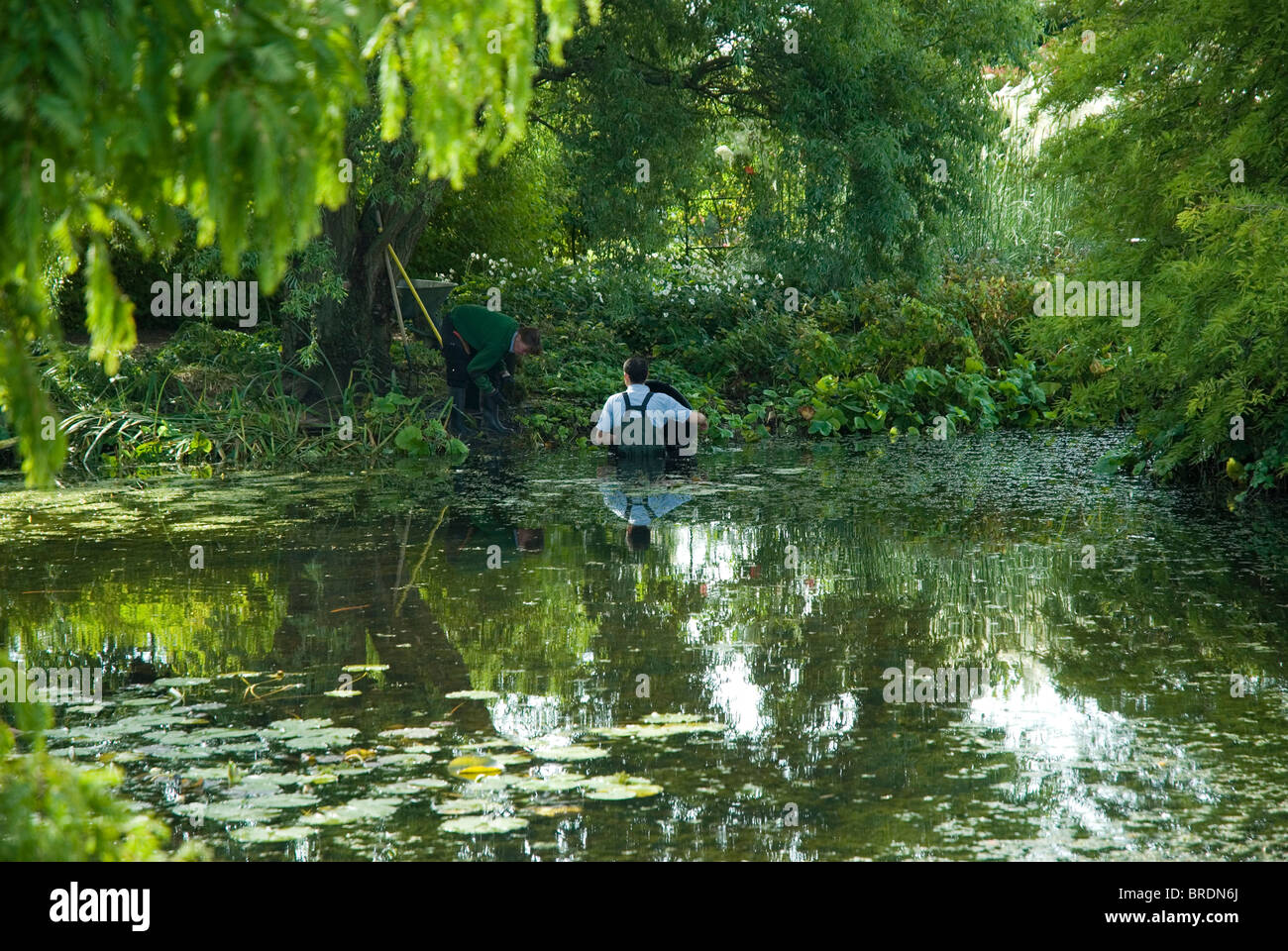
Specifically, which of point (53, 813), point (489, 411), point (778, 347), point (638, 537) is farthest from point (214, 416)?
point (53, 813)

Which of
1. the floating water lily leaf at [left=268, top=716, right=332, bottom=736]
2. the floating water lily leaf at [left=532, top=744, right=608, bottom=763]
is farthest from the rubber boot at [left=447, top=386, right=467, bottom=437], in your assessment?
the floating water lily leaf at [left=532, top=744, right=608, bottom=763]

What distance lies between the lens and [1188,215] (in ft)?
28.8

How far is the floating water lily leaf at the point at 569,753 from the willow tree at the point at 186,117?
275 centimetres

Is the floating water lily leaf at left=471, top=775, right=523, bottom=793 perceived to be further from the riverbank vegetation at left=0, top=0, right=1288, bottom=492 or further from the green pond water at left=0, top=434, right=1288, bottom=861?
the riverbank vegetation at left=0, top=0, right=1288, bottom=492

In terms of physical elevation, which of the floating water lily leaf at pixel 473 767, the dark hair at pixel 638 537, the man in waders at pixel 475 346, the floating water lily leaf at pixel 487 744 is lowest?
the floating water lily leaf at pixel 473 767

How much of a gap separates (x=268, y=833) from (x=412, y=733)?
3.43 ft

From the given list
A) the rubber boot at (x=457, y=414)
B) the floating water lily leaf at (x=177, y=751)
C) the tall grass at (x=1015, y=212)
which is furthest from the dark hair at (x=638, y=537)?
the tall grass at (x=1015, y=212)

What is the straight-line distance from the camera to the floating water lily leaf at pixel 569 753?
4.79 meters

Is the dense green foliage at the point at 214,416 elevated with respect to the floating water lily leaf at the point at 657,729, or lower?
elevated

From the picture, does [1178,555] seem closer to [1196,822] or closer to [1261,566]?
[1261,566]

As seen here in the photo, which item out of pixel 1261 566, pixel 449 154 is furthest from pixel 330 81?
pixel 1261 566

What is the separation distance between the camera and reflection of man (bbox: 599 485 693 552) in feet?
30.9

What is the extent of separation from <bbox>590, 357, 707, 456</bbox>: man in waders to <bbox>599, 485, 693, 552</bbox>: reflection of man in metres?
0.73

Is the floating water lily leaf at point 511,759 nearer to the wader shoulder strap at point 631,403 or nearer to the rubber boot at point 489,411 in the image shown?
the wader shoulder strap at point 631,403
